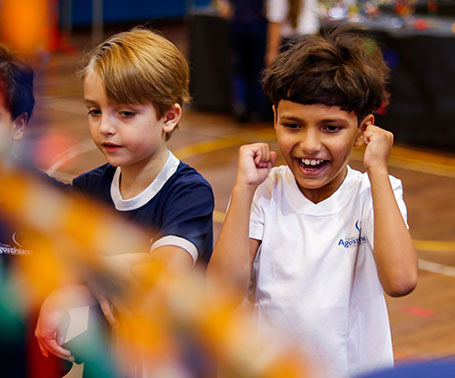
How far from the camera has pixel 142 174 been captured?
1.61 meters

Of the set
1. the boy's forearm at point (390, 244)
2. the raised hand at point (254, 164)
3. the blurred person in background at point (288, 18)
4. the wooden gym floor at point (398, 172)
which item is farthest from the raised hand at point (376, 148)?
the blurred person in background at point (288, 18)

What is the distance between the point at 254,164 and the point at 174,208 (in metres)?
0.18

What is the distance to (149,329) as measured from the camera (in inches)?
29.9

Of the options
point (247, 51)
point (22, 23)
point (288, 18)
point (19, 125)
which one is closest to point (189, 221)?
point (19, 125)

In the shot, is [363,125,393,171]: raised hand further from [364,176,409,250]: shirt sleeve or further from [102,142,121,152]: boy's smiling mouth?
[102,142,121,152]: boy's smiling mouth

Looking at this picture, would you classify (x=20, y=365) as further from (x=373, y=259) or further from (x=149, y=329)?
(x=149, y=329)

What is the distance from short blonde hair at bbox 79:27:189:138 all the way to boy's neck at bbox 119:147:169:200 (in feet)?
0.29

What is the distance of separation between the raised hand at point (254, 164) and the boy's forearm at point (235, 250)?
0.10 ft

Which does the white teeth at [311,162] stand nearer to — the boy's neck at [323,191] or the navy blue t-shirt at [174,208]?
the boy's neck at [323,191]

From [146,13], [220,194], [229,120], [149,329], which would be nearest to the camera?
[149,329]

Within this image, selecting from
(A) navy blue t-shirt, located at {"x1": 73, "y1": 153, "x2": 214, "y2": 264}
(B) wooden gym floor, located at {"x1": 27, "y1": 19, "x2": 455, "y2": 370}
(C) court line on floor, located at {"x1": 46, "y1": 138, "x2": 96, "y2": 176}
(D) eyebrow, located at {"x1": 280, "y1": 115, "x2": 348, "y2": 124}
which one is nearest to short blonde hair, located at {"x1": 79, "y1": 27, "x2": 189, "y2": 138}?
(A) navy blue t-shirt, located at {"x1": 73, "y1": 153, "x2": 214, "y2": 264}

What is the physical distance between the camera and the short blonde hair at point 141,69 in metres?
1.54

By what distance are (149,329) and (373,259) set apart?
0.85 m

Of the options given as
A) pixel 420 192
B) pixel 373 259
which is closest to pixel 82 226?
pixel 373 259
